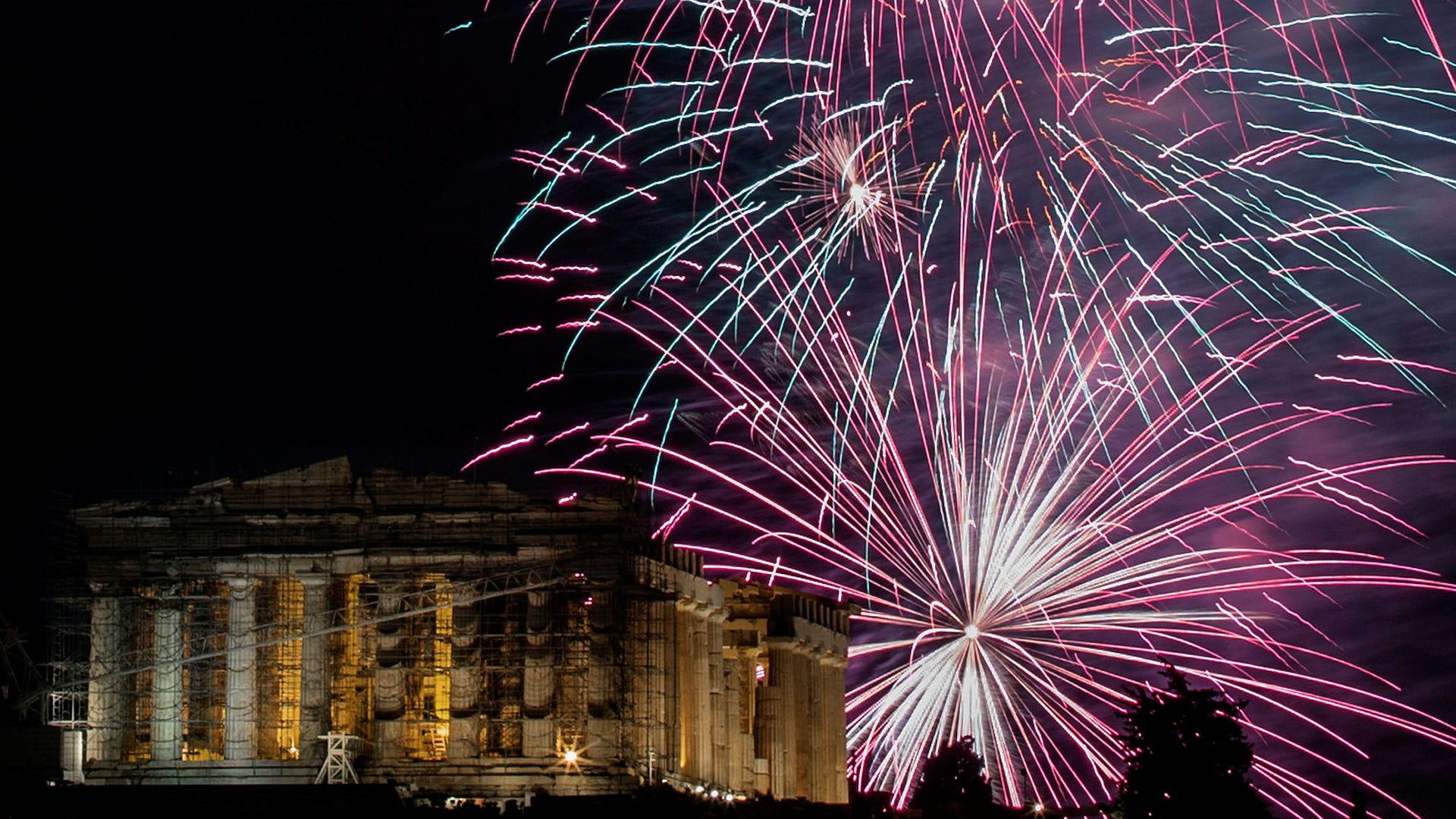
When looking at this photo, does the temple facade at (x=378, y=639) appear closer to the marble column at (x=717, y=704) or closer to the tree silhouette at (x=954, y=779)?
the marble column at (x=717, y=704)

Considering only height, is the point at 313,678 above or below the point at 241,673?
below

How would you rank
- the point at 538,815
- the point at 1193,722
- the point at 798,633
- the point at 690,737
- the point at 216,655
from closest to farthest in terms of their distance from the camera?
1. the point at 538,815
2. the point at 1193,722
3. the point at 216,655
4. the point at 690,737
5. the point at 798,633

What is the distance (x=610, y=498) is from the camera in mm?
79812

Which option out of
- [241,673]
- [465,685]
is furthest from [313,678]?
[465,685]

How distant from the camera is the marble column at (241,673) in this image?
79750mm

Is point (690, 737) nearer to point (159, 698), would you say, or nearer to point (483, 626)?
point (483, 626)

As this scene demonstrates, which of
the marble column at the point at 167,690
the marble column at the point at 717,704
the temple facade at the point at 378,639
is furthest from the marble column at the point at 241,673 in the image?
the marble column at the point at 717,704

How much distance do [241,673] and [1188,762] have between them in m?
31.0

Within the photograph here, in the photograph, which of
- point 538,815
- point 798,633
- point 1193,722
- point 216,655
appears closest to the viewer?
point 538,815

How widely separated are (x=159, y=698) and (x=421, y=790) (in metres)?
10.3

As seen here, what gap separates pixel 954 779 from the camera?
87.8 m

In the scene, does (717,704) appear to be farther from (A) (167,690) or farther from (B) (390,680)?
(A) (167,690)

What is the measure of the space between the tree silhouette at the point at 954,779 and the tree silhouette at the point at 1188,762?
12.7m

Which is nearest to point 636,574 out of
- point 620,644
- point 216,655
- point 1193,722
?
point 620,644
